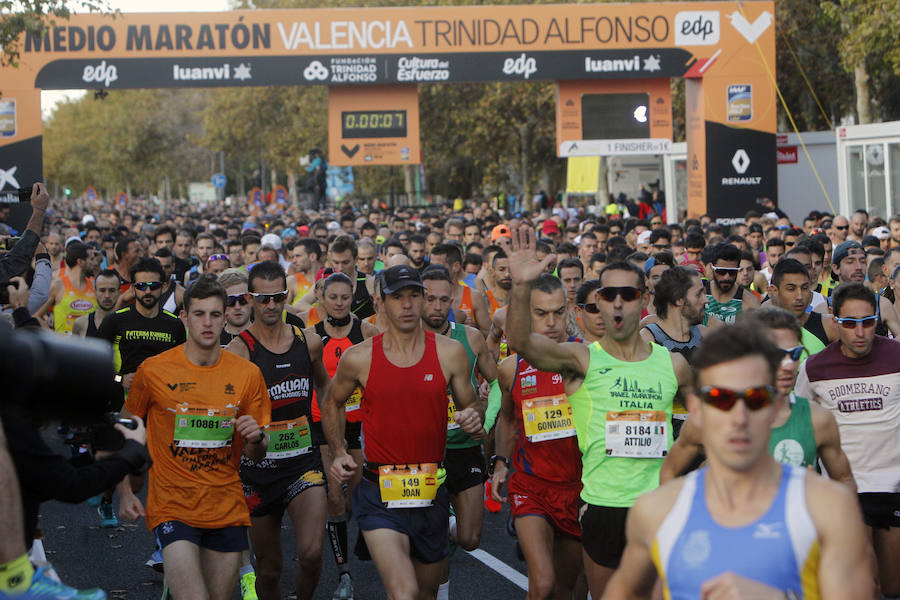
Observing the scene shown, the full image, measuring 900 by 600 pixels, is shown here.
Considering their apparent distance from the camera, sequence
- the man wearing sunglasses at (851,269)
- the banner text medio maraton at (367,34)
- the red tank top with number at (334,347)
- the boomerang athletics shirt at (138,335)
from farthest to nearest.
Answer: the banner text medio maraton at (367,34)
the boomerang athletics shirt at (138,335)
the man wearing sunglasses at (851,269)
the red tank top with number at (334,347)

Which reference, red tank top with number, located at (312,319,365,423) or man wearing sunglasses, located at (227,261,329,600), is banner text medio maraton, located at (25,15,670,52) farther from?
man wearing sunglasses, located at (227,261,329,600)

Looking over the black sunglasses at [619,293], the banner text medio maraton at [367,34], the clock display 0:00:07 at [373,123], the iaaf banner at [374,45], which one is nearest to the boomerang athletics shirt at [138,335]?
the black sunglasses at [619,293]

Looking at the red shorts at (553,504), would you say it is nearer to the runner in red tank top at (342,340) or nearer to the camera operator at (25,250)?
the runner in red tank top at (342,340)

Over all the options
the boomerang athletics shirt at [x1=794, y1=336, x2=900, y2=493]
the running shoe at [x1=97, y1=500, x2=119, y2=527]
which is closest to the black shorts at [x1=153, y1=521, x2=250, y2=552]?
the boomerang athletics shirt at [x1=794, y1=336, x2=900, y2=493]

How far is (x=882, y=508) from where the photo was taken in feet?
20.4

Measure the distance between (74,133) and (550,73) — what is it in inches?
3555

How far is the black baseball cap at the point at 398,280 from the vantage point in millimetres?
6070

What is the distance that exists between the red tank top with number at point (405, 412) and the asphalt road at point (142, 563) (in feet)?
5.50

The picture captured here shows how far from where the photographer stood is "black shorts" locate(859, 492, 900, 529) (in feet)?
20.3

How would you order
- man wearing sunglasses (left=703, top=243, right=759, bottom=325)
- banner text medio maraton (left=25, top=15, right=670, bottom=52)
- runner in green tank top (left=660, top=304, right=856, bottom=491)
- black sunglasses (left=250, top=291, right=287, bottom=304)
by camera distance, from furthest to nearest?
banner text medio maraton (left=25, top=15, right=670, bottom=52) < man wearing sunglasses (left=703, top=243, right=759, bottom=325) < black sunglasses (left=250, top=291, right=287, bottom=304) < runner in green tank top (left=660, top=304, right=856, bottom=491)

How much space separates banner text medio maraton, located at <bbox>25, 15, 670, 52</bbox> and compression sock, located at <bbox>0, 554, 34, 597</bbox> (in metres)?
18.8

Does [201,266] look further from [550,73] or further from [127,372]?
[550,73]

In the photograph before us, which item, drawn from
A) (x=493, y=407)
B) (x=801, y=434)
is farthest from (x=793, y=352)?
(x=493, y=407)

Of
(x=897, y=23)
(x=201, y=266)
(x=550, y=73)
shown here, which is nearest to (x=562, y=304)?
(x=201, y=266)
